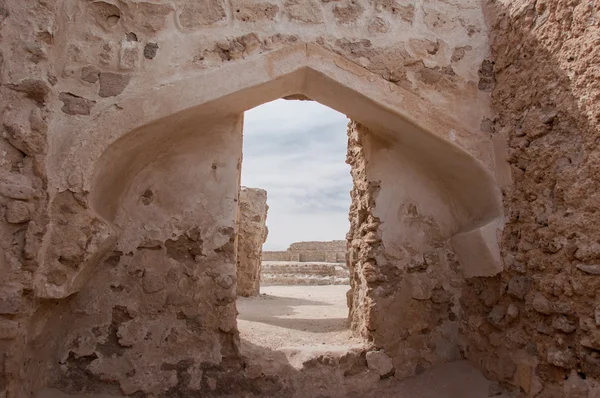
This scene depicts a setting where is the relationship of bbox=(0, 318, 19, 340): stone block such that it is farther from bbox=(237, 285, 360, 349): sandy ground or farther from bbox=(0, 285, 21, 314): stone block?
bbox=(237, 285, 360, 349): sandy ground

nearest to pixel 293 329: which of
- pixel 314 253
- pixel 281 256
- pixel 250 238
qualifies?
pixel 250 238

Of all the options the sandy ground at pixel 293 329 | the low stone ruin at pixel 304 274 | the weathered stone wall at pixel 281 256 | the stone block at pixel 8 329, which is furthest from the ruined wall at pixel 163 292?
the weathered stone wall at pixel 281 256

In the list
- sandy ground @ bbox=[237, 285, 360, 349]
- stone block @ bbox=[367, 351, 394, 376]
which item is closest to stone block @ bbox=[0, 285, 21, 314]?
sandy ground @ bbox=[237, 285, 360, 349]

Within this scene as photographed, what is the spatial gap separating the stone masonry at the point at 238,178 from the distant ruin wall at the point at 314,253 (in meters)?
13.0

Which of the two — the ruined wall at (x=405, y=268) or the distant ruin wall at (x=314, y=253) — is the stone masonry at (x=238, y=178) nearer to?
the ruined wall at (x=405, y=268)

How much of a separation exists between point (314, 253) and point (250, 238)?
8903 millimetres

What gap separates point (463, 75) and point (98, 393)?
2925 millimetres

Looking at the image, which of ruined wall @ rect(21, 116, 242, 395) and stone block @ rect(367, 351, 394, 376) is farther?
stone block @ rect(367, 351, 394, 376)

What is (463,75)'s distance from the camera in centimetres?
289

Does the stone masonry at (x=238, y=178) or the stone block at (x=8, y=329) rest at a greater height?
the stone masonry at (x=238, y=178)

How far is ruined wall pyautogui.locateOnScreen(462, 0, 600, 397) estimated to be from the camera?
6.58 ft

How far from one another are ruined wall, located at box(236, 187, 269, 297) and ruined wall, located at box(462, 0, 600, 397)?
5154 millimetres

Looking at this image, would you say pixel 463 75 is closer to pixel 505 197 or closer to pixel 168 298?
pixel 505 197

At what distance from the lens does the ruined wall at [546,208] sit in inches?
79.0
